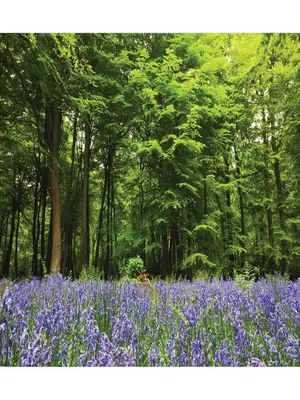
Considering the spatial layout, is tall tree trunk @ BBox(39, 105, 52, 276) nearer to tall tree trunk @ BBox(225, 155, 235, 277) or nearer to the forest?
the forest

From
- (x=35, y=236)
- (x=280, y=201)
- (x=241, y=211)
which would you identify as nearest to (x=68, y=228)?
(x=35, y=236)

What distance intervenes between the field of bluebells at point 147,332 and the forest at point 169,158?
7.68ft

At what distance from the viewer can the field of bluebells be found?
5.35ft

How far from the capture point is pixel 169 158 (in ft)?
17.3

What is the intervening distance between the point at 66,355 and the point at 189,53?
4971 millimetres

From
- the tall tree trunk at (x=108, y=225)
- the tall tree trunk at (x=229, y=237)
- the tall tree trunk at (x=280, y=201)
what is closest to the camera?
the tall tree trunk at (x=280, y=201)

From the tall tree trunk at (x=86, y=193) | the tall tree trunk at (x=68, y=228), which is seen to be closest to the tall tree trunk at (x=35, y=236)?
the tall tree trunk at (x=68, y=228)

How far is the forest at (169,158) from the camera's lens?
488 cm

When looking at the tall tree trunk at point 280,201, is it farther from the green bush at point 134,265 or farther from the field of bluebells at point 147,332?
the field of bluebells at point 147,332

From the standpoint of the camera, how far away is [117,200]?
541cm
